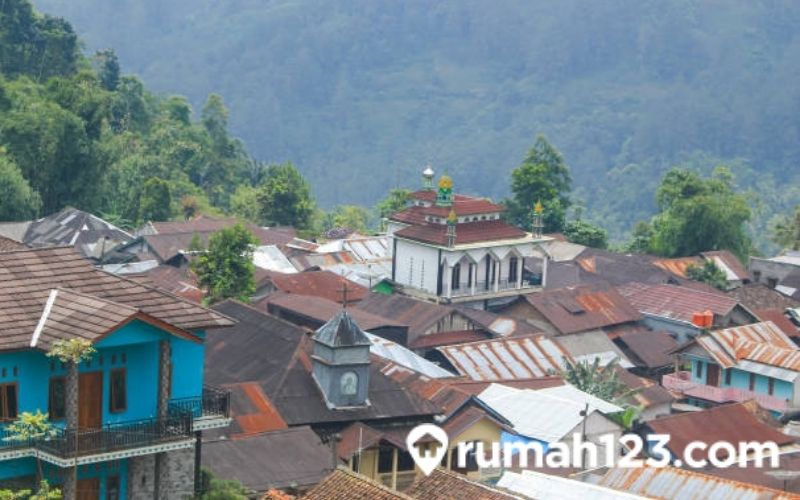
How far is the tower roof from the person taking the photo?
31375 mm

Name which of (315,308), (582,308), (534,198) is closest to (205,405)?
(315,308)

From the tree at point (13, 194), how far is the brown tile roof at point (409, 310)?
15.7 meters

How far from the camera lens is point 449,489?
64.3 ft

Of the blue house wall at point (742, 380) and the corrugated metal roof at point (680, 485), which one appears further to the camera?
the blue house wall at point (742, 380)

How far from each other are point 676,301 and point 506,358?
13.7m

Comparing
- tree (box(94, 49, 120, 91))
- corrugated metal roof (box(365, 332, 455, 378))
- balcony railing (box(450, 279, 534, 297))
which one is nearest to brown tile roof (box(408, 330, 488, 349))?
corrugated metal roof (box(365, 332, 455, 378))

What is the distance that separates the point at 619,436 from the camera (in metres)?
34.6

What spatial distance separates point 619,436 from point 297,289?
18108 mm

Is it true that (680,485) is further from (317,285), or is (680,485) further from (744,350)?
(317,285)

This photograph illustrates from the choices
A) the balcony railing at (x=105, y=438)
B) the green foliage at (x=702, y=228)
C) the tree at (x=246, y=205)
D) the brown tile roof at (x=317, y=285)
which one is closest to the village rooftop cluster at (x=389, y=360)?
the balcony railing at (x=105, y=438)

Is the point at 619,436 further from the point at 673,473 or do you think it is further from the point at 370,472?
the point at 673,473

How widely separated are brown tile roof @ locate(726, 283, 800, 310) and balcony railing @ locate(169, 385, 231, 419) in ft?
128

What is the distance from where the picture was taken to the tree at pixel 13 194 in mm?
55812

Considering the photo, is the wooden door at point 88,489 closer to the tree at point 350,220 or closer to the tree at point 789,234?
the tree at point 350,220
